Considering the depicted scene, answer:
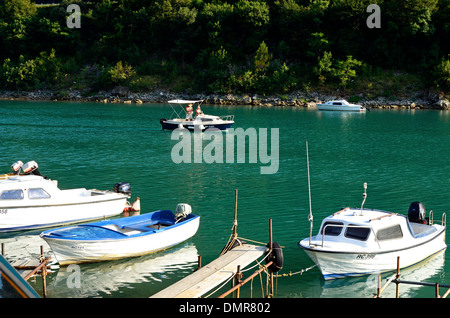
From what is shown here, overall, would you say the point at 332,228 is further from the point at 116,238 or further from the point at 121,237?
the point at 116,238

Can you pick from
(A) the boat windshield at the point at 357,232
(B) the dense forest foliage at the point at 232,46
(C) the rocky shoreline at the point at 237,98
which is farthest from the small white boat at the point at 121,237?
(B) the dense forest foliage at the point at 232,46

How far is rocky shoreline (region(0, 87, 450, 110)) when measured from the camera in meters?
98.1

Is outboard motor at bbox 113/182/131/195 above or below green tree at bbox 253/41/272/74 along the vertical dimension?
below

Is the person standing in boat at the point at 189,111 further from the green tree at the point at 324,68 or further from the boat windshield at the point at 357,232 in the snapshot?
the green tree at the point at 324,68

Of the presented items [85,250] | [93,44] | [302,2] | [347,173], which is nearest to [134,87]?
[93,44]

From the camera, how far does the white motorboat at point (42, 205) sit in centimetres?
2238

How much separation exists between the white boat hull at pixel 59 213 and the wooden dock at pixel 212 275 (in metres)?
8.66

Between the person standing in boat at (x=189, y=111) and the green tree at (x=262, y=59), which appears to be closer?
the person standing in boat at (x=189, y=111)

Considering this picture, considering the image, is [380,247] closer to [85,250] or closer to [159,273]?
[159,273]

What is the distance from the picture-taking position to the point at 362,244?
708 inches

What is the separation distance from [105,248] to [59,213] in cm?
545

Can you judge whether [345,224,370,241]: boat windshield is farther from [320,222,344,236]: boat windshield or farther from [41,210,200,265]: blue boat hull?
[41,210,200,265]: blue boat hull

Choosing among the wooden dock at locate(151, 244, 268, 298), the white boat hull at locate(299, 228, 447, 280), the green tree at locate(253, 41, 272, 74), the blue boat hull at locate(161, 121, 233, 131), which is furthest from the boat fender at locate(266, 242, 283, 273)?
the green tree at locate(253, 41, 272, 74)

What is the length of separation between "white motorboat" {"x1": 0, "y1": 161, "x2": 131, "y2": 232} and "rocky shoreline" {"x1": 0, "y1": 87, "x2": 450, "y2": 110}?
3194 inches
